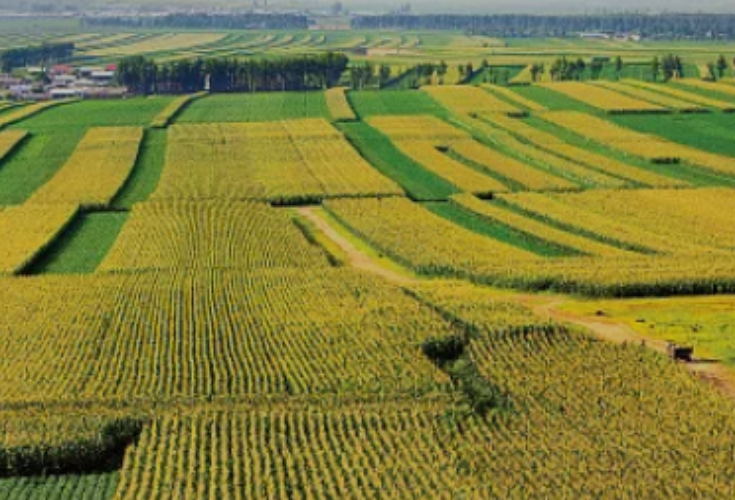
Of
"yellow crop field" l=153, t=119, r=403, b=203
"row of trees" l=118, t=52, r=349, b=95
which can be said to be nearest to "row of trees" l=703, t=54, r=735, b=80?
"row of trees" l=118, t=52, r=349, b=95

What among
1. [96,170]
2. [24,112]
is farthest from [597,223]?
[24,112]

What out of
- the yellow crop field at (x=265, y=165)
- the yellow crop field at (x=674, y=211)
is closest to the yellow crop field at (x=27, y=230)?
the yellow crop field at (x=265, y=165)

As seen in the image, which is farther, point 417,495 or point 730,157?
point 730,157

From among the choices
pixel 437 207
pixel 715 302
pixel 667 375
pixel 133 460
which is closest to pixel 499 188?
pixel 437 207

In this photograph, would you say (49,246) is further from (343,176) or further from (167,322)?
(343,176)

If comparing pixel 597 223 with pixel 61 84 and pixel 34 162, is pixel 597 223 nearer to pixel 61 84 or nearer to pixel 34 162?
pixel 34 162

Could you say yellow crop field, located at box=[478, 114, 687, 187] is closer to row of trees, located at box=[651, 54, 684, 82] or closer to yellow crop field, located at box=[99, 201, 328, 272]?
yellow crop field, located at box=[99, 201, 328, 272]
